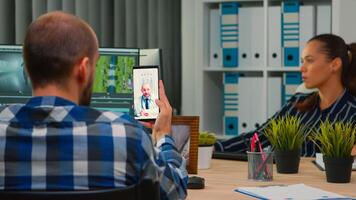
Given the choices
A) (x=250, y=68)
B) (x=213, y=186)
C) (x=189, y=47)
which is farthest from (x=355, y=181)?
(x=189, y=47)

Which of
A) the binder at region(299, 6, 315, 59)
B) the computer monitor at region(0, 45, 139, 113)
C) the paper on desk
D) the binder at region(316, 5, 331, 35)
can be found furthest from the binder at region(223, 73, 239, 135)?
the paper on desk

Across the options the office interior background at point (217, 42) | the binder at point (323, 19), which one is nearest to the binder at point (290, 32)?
the office interior background at point (217, 42)

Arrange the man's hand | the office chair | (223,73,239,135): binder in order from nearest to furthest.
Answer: the office chair, the man's hand, (223,73,239,135): binder

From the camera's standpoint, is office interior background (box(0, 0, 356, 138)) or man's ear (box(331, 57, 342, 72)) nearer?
man's ear (box(331, 57, 342, 72))

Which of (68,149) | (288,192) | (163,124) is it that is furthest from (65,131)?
(288,192)

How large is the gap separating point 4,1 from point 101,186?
6.95ft

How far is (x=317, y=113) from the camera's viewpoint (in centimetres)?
319

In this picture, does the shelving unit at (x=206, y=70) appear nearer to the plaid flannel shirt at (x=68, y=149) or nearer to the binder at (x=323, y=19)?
the binder at (x=323, y=19)

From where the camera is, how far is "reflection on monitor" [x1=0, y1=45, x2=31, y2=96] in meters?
2.47

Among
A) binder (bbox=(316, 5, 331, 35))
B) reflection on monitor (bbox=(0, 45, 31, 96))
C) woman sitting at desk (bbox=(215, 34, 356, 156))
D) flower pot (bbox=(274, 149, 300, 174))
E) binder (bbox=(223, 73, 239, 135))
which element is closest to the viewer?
flower pot (bbox=(274, 149, 300, 174))

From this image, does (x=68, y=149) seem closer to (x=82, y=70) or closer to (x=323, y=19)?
(x=82, y=70)

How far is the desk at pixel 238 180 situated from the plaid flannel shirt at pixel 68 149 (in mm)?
541

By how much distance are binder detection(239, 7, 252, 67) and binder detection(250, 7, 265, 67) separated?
0.7 inches

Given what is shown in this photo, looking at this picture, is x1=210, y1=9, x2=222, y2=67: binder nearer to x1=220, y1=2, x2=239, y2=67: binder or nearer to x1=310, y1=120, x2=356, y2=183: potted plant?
x1=220, y1=2, x2=239, y2=67: binder
